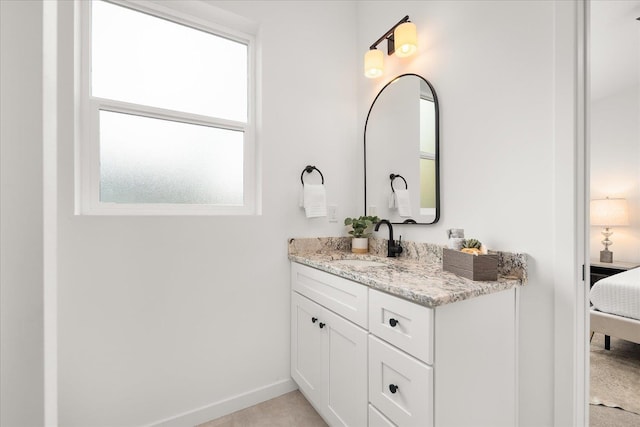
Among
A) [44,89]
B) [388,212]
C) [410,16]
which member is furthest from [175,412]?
[410,16]

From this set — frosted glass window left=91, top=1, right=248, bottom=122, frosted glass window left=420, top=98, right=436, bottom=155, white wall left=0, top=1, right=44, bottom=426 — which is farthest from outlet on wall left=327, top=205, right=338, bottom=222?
white wall left=0, top=1, right=44, bottom=426

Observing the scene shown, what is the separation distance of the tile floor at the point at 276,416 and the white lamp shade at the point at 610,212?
11.2ft

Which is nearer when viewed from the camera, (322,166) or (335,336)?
(335,336)

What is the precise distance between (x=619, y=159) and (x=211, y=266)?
13.0ft

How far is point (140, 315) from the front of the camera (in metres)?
1.46

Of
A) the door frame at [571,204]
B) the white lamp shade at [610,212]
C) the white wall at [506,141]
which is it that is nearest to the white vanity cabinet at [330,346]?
the white wall at [506,141]

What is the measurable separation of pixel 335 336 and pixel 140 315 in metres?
0.99

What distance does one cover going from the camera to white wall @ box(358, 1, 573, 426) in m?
1.17

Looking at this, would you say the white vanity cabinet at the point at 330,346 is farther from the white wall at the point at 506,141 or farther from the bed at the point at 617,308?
the bed at the point at 617,308

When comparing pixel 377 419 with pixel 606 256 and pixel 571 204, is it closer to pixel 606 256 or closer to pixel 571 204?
pixel 571 204

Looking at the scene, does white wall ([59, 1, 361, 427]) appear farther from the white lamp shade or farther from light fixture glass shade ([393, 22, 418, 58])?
the white lamp shade

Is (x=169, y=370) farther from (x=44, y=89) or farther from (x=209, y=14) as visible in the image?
(x=209, y=14)

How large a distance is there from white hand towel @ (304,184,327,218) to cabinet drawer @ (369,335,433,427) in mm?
897

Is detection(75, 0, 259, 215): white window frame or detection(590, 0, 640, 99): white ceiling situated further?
detection(590, 0, 640, 99): white ceiling
